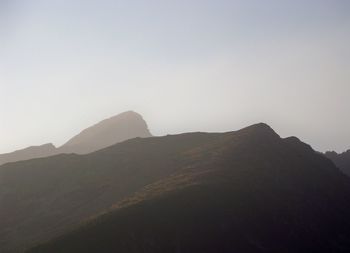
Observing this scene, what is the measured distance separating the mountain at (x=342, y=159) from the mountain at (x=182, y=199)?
6403 cm

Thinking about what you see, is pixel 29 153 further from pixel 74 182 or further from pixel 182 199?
pixel 182 199

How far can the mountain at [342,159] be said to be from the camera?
495ft

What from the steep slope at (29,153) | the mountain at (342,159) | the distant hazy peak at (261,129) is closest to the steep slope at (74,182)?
the distant hazy peak at (261,129)

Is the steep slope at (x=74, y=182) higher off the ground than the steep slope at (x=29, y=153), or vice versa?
the steep slope at (x=29, y=153)

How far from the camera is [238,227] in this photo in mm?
49281

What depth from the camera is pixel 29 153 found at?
175m

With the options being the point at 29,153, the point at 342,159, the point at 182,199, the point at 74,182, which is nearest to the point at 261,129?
the point at 182,199

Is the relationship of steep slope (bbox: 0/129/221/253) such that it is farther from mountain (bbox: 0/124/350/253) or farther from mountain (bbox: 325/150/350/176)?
mountain (bbox: 325/150/350/176)

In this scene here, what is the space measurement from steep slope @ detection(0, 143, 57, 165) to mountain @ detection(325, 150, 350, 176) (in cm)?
11543

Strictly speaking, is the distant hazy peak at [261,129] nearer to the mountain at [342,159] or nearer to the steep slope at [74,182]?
the steep slope at [74,182]

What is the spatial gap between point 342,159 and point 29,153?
130412 mm

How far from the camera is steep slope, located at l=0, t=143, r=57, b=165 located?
172500 mm

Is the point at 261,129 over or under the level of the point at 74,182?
over

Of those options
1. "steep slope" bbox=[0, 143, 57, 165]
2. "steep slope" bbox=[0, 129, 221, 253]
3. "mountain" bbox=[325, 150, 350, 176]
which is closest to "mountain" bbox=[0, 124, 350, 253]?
"steep slope" bbox=[0, 129, 221, 253]
